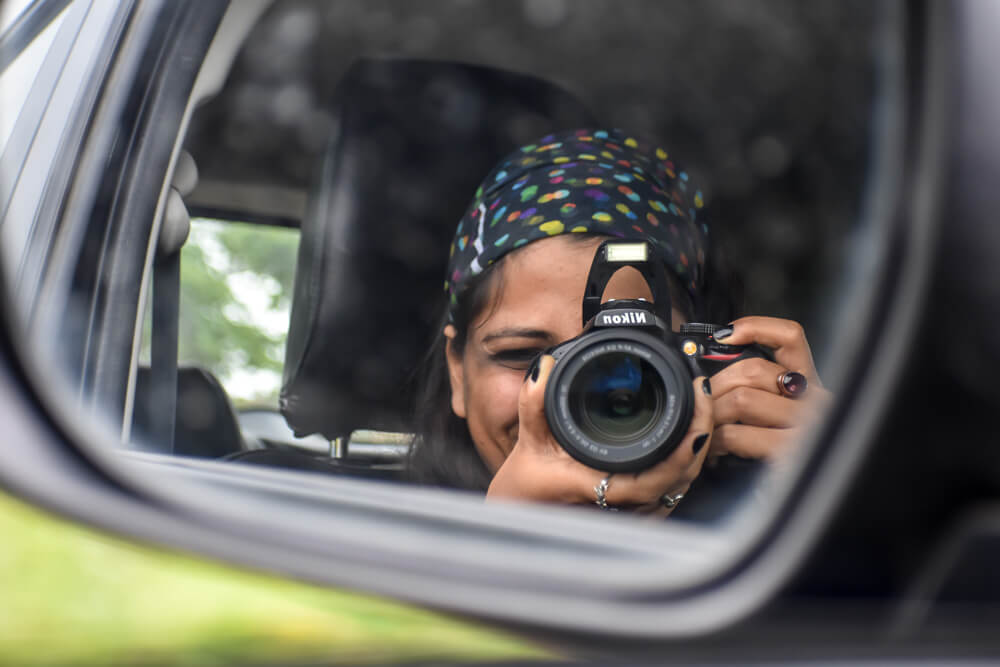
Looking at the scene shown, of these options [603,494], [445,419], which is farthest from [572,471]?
[445,419]

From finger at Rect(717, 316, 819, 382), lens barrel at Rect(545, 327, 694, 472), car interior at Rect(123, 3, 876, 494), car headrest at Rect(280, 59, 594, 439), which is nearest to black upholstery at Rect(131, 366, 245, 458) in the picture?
car interior at Rect(123, 3, 876, 494)

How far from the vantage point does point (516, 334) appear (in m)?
1.54

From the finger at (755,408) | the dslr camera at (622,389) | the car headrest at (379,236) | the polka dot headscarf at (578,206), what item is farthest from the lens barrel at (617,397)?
the car headrest at (379,236)

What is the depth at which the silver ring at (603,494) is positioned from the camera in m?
1.09

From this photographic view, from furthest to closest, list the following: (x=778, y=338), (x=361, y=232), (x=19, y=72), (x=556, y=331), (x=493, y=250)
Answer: (x=361, y=232)
(x=493, y=250)
(x=556, y=331)
(x=778, y=338)
(x=19, y=72)

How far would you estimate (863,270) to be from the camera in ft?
2.57

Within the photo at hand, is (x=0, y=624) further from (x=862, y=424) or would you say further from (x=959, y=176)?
(x=959, y=176)

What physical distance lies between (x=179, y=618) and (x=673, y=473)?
603 millimetres

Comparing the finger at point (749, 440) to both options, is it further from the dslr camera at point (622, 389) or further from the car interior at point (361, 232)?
the car interior at point (361, 232)

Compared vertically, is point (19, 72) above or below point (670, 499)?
above

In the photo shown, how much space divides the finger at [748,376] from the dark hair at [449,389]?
217 mm

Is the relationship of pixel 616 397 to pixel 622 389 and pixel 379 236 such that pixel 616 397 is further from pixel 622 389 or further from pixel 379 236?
pixel 379 236

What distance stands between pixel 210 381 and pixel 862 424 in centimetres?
Answer: 138

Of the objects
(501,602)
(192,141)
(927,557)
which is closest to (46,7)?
(192,141)
